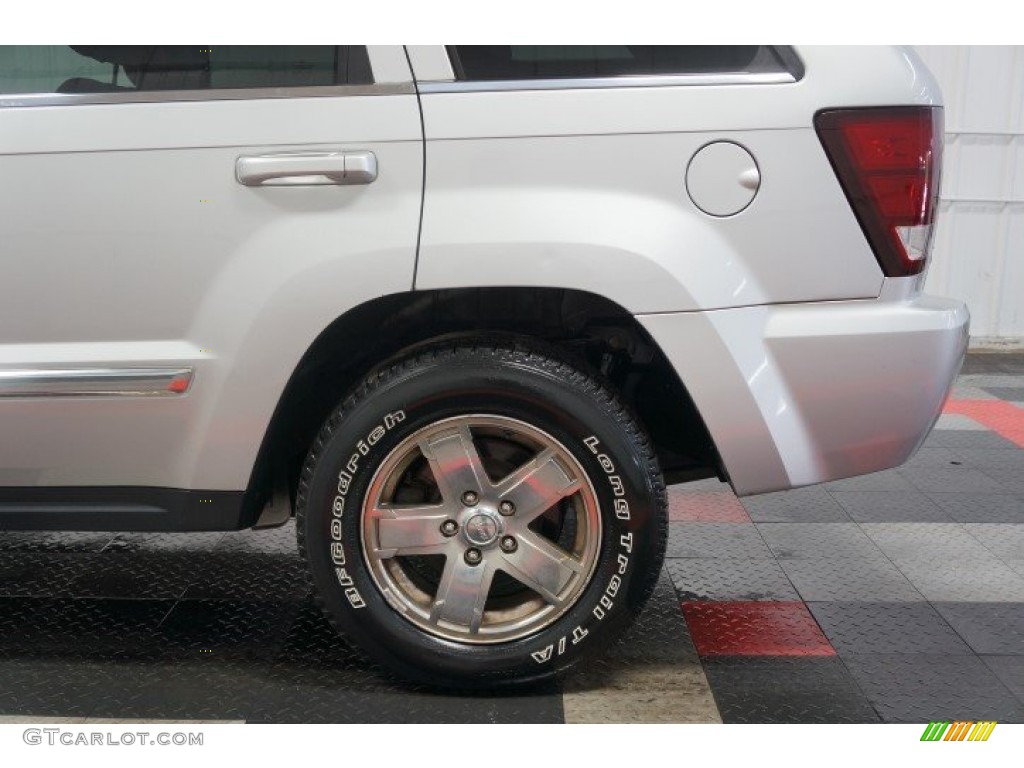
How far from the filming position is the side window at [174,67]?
2650mm

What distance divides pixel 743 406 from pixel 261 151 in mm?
1200

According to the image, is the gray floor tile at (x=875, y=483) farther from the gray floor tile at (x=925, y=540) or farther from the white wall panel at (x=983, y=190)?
the white wall panel at (x=983, y=190)

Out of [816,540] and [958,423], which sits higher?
[816,540]

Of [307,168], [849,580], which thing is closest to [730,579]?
[849,580]

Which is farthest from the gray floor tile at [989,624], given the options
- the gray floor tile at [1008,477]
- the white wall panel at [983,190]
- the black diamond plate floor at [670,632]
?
the white wall panel at [983,190]

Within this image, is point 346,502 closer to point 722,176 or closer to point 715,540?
point 722,176

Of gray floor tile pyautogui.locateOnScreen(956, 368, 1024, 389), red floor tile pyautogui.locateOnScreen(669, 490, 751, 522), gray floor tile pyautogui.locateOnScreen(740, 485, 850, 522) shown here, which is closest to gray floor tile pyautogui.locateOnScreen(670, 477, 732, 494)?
red floor tile pyautogui.locateOnScreen(669, 490, 751, 522)

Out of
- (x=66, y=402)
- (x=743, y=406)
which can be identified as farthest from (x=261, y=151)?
(x=743, y=406)

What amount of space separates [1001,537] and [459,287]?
2495mm

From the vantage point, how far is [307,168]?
258cm

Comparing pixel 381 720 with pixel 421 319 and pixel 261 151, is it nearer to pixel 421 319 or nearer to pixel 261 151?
pixel 421 319

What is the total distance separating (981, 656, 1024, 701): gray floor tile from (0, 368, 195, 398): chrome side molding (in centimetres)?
208

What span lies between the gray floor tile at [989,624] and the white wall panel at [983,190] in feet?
17.5

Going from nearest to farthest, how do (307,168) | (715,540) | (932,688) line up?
(307,168) < (932,688) < (715,540)
